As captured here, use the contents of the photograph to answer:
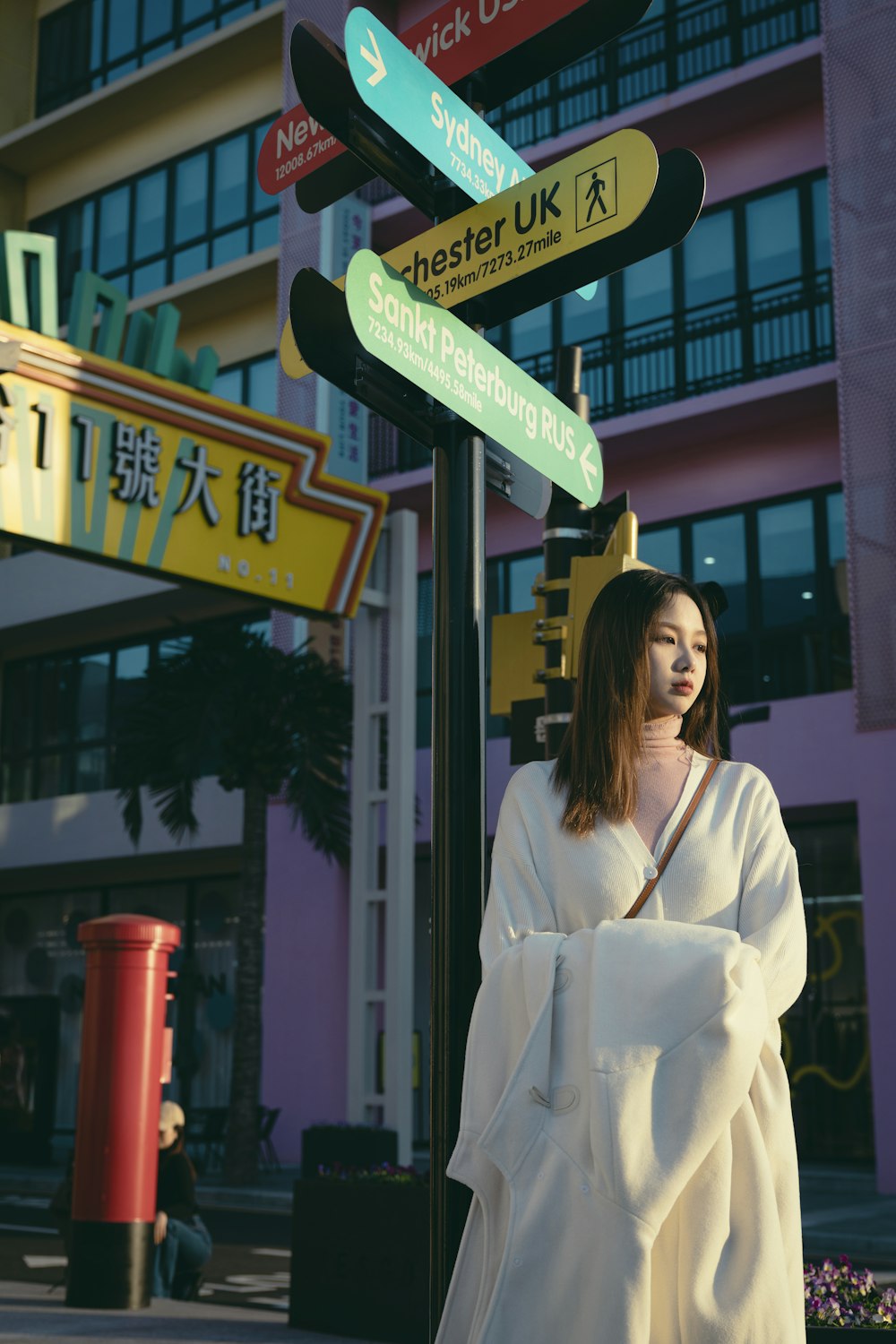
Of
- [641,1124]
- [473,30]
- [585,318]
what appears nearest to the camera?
[641,1124]

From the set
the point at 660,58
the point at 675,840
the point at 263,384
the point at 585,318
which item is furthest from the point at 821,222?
the point at 675,840

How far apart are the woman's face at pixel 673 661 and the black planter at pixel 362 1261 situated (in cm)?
406

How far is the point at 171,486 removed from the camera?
11.5 m

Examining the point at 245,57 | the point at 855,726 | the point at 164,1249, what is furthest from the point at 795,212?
the point at 164,1249

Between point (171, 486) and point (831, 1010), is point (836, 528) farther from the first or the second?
point (171, 486)

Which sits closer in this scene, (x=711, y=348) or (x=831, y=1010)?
(x=831, y=1010)

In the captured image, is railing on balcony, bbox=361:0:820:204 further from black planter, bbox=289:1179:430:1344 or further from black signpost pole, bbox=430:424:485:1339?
black signpost pole, bbox=430:424:485:1339

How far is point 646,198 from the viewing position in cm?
354

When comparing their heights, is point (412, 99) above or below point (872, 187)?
below

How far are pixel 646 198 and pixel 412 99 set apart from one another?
630mm

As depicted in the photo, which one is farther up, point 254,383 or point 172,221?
point 172,221

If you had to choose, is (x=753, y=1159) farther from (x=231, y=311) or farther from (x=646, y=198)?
(x=231, y=311)

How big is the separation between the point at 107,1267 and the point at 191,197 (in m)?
21.3

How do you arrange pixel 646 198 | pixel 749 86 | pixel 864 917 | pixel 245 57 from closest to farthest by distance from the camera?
1. pixel 646 198
2. pixel 864 917
3. pixel 749 86
4. pixel 245 57
